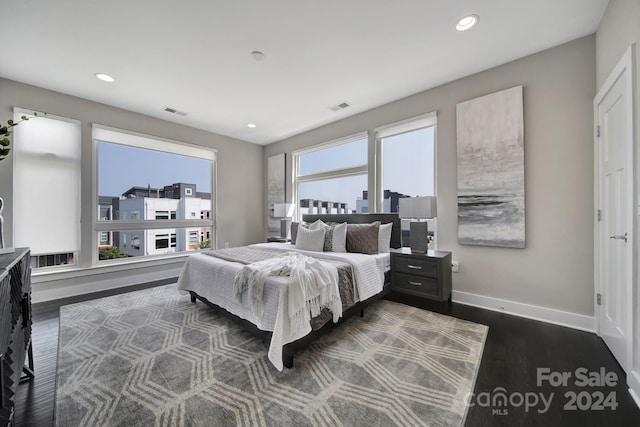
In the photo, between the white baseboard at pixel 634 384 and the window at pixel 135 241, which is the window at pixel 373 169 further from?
the window at pixel 135 241

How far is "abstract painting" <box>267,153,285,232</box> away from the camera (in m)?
5.57

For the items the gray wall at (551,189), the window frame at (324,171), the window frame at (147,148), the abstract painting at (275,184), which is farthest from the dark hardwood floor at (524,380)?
the abstract painting at (275,184)

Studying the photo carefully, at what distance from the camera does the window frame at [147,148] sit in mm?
3756

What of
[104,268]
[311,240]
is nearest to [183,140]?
[104,268]

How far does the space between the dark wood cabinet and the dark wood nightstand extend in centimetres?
304

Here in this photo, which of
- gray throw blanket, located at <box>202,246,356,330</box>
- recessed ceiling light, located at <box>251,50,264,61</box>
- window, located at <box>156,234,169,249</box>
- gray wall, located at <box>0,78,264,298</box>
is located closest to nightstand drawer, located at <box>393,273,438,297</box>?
gray throw blanket, located at <box>202,246,356,330</box>

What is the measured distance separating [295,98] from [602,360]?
13.9 ft

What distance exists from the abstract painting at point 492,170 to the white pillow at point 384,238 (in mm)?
876

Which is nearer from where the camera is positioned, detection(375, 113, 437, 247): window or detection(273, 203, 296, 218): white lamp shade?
detection(375, 113, 437, 247): window

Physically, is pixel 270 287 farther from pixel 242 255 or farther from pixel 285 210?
pixel 285 210

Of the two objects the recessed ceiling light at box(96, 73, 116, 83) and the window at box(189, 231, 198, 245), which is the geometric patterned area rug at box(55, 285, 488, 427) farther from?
the recessed ceiling light at box(96, 73, 116, 83)

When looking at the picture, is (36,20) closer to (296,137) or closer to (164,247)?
(164,247)

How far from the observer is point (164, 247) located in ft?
15.0

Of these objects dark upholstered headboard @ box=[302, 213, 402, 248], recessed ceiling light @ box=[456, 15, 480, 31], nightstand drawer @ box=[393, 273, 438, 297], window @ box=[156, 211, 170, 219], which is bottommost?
nightstand drawer @ box=[393, 273, 438, 297]
